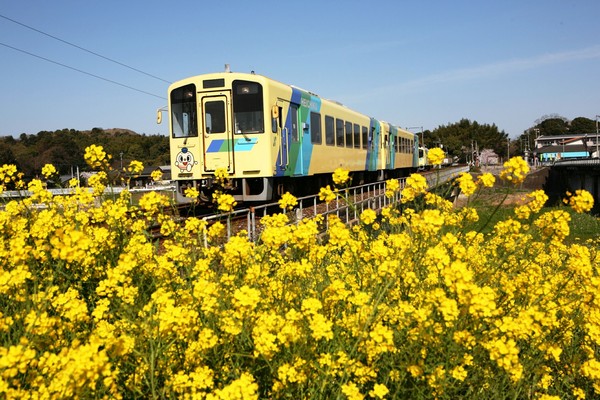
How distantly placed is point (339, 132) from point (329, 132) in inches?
38.7

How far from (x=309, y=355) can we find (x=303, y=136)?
9.99m

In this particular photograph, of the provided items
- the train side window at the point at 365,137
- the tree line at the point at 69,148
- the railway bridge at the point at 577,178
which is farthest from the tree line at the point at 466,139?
the train side window at the point at 365,137

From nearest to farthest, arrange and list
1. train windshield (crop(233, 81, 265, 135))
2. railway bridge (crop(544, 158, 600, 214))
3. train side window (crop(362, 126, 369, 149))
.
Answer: train windshield (crop(233, 81, 265, 135))
train side window (crop(362, 126, 369, 149))
railway bridge (crop(544, 158, 600, 214))

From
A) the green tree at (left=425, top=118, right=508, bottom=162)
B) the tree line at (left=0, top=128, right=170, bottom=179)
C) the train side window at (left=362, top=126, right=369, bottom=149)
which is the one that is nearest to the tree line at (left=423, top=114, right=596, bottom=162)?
the green tree at (left=425, top=118, right=508, bottom=162)

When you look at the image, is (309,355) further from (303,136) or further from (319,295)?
(303,136)

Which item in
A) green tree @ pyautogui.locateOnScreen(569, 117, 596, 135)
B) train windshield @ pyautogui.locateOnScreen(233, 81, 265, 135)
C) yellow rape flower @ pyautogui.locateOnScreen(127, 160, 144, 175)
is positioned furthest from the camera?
green tree @ pyautogui.locateOnScreen(569, 117, 596, 135)

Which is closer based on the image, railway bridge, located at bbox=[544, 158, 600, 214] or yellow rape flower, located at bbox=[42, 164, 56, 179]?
yellow rape flower, located at bbox=[42, 164, 56, 179]

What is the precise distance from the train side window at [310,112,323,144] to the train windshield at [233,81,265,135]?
2.52m

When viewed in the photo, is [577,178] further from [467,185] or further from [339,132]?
Answer: [467,185]

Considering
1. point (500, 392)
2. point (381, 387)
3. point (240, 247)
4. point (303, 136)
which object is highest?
point (303, 136)

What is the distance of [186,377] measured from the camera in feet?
7.06

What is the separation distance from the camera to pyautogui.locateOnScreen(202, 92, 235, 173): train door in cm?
1059

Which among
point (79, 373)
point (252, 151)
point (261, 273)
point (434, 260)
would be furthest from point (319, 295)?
point (252, 151)

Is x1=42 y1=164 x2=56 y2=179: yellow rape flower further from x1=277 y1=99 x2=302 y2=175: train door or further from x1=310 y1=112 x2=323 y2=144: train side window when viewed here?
x1=310 y1=112 x2=323 y2=144: train side window
